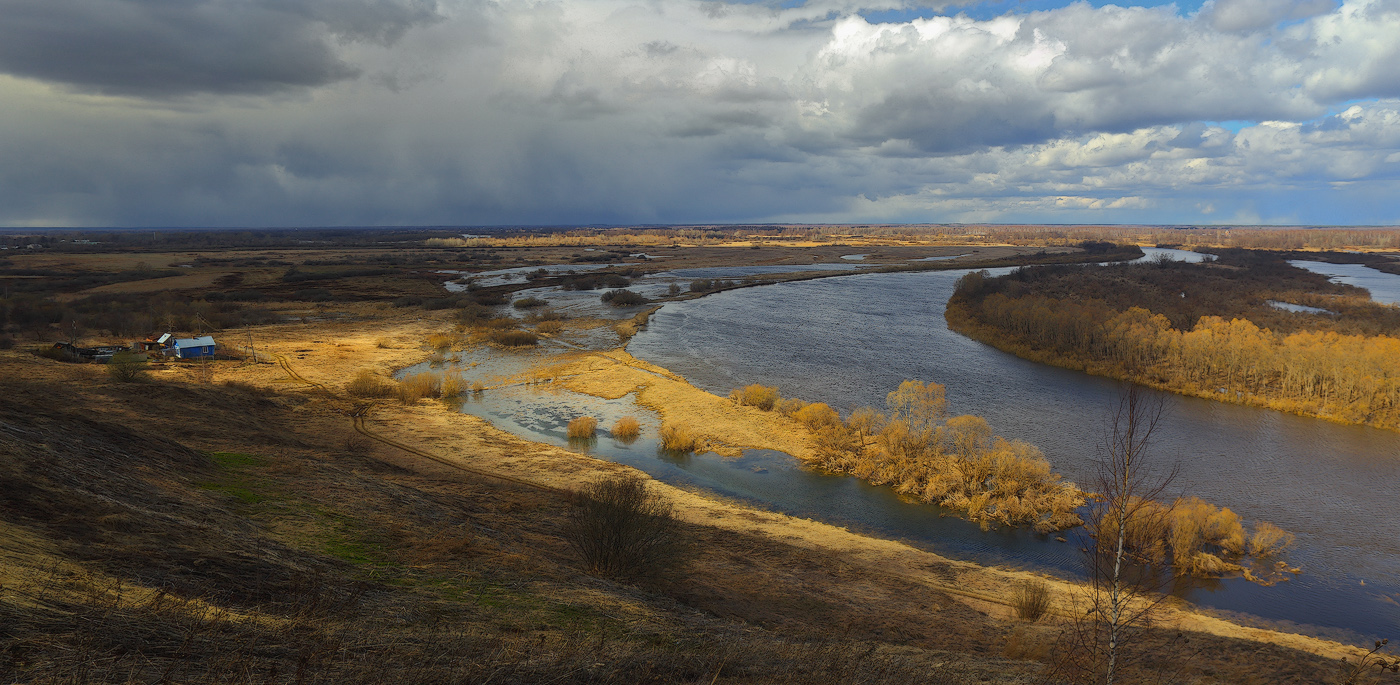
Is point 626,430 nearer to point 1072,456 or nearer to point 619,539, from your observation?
point 619,539

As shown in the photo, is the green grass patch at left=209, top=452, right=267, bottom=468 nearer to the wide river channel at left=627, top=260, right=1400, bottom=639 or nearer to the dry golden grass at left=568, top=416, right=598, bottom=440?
the dry golden grass at left=568, top=416, right=598, bottom=440

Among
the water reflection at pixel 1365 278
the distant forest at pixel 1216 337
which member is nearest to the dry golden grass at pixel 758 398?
the distant forest at pixel 1216 337

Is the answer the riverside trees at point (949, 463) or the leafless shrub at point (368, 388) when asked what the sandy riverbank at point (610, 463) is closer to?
the leafless shrub at point (368, 388)

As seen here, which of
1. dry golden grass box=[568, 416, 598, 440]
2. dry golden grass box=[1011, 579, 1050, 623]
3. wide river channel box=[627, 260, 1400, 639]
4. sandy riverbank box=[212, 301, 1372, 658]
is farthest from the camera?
dry golden grass box=[568, 416, 598, 440]

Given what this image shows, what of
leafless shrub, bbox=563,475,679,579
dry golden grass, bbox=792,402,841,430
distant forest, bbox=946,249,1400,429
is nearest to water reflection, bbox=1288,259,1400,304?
distant forest, bbox=946,249,1400,429

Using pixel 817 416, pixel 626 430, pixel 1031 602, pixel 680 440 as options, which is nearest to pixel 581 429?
pixel 626 430

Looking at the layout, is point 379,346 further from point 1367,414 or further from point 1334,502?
point 1367,414
